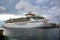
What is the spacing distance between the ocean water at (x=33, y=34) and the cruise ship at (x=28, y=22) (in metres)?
0.06

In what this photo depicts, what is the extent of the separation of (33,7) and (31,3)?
0.06 m

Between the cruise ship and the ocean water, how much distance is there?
55mm

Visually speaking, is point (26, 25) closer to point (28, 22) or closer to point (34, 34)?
point (28, 22)

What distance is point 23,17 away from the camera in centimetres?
170

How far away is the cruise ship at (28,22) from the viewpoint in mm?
1683

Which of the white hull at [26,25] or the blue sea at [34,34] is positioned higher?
the white hull at [26,25]

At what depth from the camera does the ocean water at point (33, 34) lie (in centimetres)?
166

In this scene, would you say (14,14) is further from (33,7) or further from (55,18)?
(55,18)

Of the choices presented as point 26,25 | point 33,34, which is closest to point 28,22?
point 26,25

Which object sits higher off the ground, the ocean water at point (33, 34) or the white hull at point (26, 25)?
the white hull at point (26, 25)

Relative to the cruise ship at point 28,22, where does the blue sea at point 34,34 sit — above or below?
below

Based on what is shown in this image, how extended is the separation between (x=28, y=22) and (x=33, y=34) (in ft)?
0.56

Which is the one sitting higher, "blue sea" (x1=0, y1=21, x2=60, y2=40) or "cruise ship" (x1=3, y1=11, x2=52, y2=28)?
"cruise ship" (x1=3, y1=11, x2=52, y2=28)

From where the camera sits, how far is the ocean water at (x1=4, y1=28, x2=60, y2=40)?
1.66 meters
